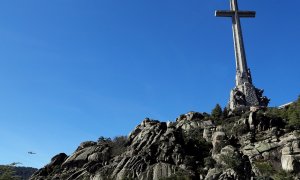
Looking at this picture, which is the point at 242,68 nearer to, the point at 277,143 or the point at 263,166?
the point at 277,143

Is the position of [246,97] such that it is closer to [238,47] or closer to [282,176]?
[238,47]

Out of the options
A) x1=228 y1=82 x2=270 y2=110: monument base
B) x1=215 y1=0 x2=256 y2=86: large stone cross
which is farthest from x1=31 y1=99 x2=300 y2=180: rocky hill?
x1=215 y1=0 x2=256 y2=86: large stone cross

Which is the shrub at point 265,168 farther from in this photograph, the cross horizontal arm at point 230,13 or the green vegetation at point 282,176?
the cross horizontal arm at point 230,13

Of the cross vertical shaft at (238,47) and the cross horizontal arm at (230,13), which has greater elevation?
the cross horizontal arm at (230,13)

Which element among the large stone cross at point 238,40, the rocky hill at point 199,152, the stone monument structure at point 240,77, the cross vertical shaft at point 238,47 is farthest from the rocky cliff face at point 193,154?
the cross vertical shaft at point 238,47

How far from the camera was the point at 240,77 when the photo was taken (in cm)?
9900

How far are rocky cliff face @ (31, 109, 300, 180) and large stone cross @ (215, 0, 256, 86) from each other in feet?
55.5

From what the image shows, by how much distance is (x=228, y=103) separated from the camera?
97.8m

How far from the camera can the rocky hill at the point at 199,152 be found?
205ft

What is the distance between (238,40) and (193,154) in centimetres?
4250

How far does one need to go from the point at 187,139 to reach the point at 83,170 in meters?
18.9

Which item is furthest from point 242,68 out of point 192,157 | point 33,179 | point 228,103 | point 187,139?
point 33,179

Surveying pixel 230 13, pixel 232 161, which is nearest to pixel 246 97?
pixel 230 13

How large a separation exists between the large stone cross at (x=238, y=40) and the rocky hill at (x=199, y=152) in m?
15.6
